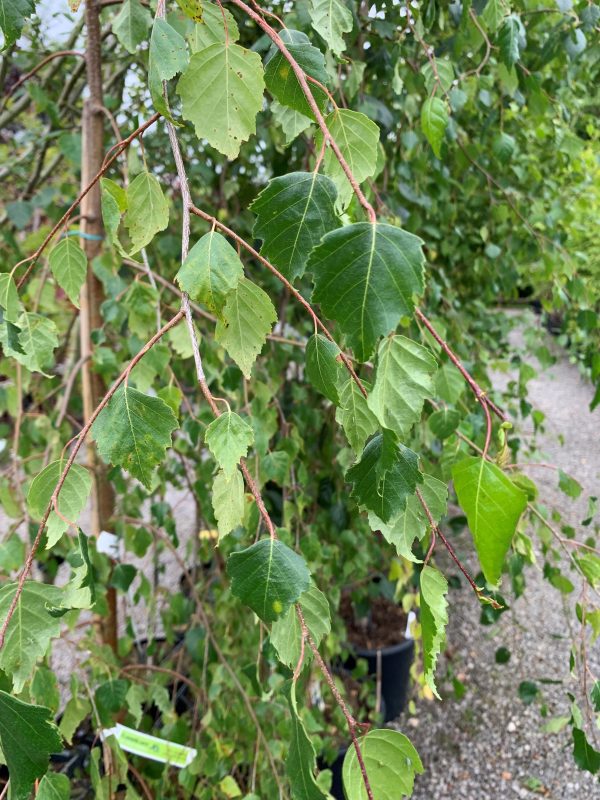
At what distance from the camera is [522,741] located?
174cm

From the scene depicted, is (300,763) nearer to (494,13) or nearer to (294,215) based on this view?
(294,215)

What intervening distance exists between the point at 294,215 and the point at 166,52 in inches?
5.2

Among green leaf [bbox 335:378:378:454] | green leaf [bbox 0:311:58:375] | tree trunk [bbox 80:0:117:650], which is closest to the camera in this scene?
green leaf [bbox 335:378:378:454]

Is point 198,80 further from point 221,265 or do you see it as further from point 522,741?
point 522,741

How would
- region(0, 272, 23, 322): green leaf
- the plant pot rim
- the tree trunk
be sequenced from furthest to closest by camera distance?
the plant pot rim < the tree trunk < region(0, 272, 23, 322): green leaf

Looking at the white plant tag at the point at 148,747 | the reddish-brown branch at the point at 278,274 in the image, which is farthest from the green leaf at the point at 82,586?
the white plant tag at the point at 148,747

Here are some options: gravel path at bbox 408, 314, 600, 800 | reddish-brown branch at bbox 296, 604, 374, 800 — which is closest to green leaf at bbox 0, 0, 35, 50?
reddish-brown branch at bbox 296, 604, 374, 800

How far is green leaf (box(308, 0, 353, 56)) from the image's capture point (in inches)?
19.8

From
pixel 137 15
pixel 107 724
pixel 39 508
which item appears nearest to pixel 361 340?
pixel 39 508

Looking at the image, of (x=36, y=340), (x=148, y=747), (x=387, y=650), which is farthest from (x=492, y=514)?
(x=387, y=650)

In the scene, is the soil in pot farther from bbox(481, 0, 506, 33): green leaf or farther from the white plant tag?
bbox(481, 0, 506, 33): green leaf

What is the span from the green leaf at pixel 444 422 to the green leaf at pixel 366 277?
399mm

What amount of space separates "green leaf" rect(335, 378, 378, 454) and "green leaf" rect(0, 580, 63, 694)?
0.26m

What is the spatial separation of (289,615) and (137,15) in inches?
22.8
